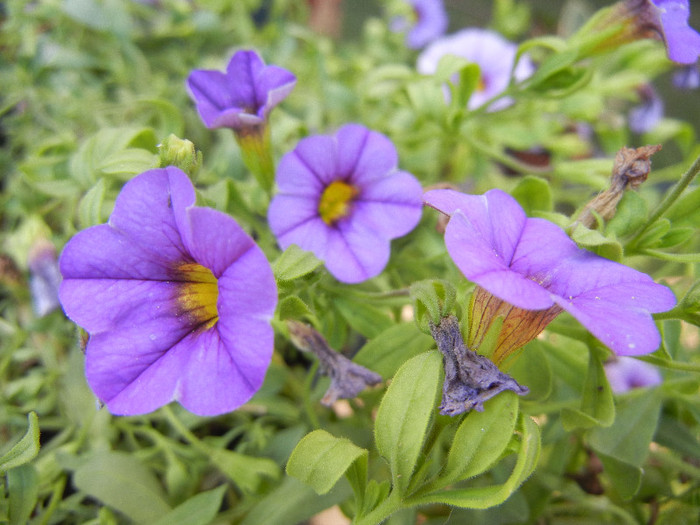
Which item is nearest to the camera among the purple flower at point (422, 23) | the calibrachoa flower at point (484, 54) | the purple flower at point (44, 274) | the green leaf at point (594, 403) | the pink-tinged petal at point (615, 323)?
the pink-tinged petal at point (615, 323)

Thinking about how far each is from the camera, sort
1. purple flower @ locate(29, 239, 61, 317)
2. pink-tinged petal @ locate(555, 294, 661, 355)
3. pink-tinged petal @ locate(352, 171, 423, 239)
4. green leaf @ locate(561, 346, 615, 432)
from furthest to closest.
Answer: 1. purple flower @ locate(29, 239, 61, 317)
2. pink-tinged petal @ locate(352, 171, 423, 239)
3. green leaf @ locate(561, 346, 615, 432)
4. pink-tinged petal @ locate(555, 294, 661, 355)

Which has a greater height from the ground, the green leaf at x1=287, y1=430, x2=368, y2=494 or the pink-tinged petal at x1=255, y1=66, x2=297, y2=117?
the pink-tinged petal at x1=255, y1=66, x2=297, y2=117

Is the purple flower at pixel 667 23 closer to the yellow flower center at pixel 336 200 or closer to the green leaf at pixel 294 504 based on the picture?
the yellow flower center at pixel 336 200

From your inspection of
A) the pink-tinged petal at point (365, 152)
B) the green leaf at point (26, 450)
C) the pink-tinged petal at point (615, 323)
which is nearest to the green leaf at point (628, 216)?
the pink-tinged petal at point (615, 323)

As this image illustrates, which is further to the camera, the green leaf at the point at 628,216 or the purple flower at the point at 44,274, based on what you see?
the purple flower at the point at 44,274

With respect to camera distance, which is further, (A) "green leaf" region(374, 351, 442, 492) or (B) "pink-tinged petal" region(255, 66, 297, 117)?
(B) "pink-tinged petal" region(255, 66, 297, 117)

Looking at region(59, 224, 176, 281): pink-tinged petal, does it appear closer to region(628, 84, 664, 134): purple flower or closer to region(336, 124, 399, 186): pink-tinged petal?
region(336, 124, 399, 186): pink-tinged petal

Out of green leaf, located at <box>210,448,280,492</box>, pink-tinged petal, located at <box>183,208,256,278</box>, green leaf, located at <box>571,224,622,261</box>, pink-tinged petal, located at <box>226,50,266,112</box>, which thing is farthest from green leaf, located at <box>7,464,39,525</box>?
green leaf, located at <box>571,224,622,261</box>

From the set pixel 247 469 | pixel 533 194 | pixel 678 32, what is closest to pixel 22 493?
pixel 247 469
